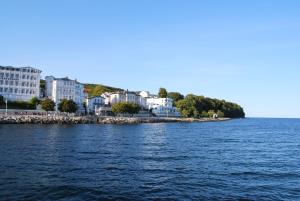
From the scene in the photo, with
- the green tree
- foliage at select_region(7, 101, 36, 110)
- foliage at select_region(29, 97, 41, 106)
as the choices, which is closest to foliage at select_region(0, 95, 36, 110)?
foliage at select_region(7, 101, 36, 110)

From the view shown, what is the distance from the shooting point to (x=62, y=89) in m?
162

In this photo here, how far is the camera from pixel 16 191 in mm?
23672

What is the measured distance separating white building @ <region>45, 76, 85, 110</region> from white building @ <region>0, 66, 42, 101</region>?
24.0 ft

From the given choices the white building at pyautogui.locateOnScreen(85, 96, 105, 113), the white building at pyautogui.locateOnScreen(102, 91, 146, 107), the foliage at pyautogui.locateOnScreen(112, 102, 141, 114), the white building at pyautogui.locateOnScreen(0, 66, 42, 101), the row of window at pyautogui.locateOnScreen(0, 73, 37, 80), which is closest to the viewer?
the white building at pyautogui.locateOnScreen(0, 66, 42, 101)

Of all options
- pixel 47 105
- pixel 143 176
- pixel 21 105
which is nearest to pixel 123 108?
pixel 47 105

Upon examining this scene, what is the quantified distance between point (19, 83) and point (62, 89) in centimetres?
1856

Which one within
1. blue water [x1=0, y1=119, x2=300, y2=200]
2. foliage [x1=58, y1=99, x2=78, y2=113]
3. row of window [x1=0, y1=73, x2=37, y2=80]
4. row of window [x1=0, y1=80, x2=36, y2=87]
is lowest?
→ blue water [x1=0, y1=119, x2=300, y2=200]

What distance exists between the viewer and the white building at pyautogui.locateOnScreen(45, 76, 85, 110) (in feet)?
527

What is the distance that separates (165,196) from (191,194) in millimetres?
1928

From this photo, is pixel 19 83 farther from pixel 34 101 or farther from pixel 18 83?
pixel 34 101

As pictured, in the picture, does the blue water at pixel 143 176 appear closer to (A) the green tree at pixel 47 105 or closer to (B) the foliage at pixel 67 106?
(A) the green tree at pixel 47 105

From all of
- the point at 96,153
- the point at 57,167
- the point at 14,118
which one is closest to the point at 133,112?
the point at 14,118

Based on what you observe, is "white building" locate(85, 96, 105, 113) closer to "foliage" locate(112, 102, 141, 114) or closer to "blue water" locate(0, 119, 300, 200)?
"foliage" locate(112, 102, 141, 114)

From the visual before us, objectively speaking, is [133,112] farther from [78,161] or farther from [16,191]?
[16,191]
